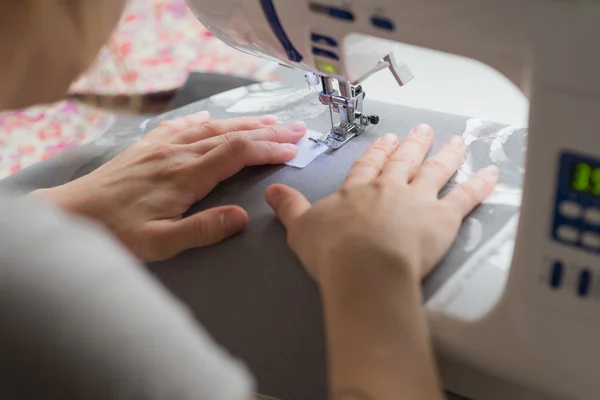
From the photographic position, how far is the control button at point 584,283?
0.57 meters

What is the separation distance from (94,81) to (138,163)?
4.7 inches

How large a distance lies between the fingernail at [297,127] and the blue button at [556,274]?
0.46 m

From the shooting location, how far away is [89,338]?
0.38 metres

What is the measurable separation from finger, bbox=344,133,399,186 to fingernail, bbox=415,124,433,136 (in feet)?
0.11

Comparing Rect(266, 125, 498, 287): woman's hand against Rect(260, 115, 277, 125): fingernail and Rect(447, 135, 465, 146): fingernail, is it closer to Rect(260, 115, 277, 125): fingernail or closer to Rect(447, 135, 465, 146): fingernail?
Rect(447, 135, 465, 146): fingernail

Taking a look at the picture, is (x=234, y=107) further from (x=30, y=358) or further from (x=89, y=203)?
(x=30, y=358)

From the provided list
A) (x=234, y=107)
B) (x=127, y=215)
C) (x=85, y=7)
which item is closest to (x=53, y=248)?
(x=85, y=7)

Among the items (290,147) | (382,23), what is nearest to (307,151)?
(290,147)

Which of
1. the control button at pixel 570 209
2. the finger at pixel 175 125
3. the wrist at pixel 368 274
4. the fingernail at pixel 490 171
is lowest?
the fingernail at pixel 490 171

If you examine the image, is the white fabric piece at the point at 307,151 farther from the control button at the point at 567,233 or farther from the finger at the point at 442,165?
the control button at the point at 567,233

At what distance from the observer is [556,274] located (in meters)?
0.59

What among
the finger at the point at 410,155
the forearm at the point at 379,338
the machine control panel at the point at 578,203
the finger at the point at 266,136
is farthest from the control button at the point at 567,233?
the finger at the point at 266,136

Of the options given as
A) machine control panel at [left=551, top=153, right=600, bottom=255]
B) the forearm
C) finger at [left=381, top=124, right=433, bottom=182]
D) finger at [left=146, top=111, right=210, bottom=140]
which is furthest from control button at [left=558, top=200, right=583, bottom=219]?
finger at [left=146, top=111, right=210, bottom=140]

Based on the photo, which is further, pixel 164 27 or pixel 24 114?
pixel 164 27
